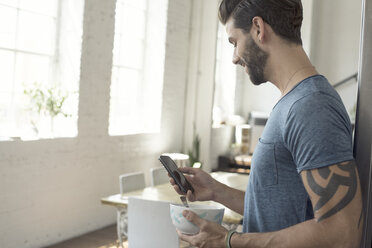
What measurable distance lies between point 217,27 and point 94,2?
2.54 m

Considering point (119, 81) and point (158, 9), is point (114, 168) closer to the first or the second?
point (119, 81)

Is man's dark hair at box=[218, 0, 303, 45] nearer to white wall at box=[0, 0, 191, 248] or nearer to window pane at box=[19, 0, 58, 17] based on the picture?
white wall at box=[0, 0, 191, 248]

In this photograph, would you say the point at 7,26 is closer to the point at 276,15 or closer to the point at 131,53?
the point at 131,53

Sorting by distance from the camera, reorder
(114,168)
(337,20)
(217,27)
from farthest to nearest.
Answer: (217,27) → (337,20) → (114,168)

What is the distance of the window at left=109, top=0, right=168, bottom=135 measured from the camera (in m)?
5.75

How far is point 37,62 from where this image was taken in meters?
4.57

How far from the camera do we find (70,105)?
4812 mm

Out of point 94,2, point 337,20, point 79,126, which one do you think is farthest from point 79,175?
point 337,20

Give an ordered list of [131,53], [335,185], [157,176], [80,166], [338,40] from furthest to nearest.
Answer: [338,40], [131,53], [80,166], [157,176], [335,185]

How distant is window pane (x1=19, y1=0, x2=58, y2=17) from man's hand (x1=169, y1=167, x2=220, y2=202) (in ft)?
11.4

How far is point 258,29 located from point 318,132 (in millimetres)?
322

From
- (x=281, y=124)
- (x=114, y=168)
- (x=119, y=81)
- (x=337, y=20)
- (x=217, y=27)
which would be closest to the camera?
(x=281, y=124)

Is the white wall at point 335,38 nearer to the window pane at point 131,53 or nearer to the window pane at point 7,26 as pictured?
the window pane at point 131,53

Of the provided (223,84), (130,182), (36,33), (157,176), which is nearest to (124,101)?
(36,33)
